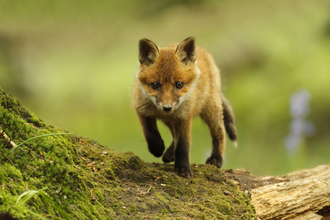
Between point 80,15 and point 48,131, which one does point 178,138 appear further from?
point 80,15

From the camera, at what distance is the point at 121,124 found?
22.0 feet

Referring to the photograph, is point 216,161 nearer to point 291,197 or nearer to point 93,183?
point 291,197

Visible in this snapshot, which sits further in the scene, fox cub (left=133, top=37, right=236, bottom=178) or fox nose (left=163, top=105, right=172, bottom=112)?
fox cub (left=133, top=37, right=236, bottom=178)

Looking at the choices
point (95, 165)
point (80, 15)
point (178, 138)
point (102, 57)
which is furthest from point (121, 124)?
point (95, 165)

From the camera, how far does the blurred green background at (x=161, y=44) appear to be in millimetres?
6531

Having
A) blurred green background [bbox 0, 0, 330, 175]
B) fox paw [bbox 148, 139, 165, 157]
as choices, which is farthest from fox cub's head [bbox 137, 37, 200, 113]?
blurred green background [bbox 0, 0, 330, 175]

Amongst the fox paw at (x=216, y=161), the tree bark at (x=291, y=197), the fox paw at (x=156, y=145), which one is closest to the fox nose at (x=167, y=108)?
the fox paw at (x=156, y=145)

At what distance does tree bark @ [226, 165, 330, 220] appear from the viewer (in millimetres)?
2445

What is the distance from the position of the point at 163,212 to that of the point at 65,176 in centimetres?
60

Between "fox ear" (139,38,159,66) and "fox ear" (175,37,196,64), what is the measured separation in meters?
0.18

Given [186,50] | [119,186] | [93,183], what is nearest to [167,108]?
[186,50]

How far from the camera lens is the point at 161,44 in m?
7.03

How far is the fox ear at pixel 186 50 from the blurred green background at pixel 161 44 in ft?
10.7

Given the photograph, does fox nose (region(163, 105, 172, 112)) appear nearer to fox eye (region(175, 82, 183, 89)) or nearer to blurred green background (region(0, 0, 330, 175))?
fox eye (region(175, 82, 183, 89))
